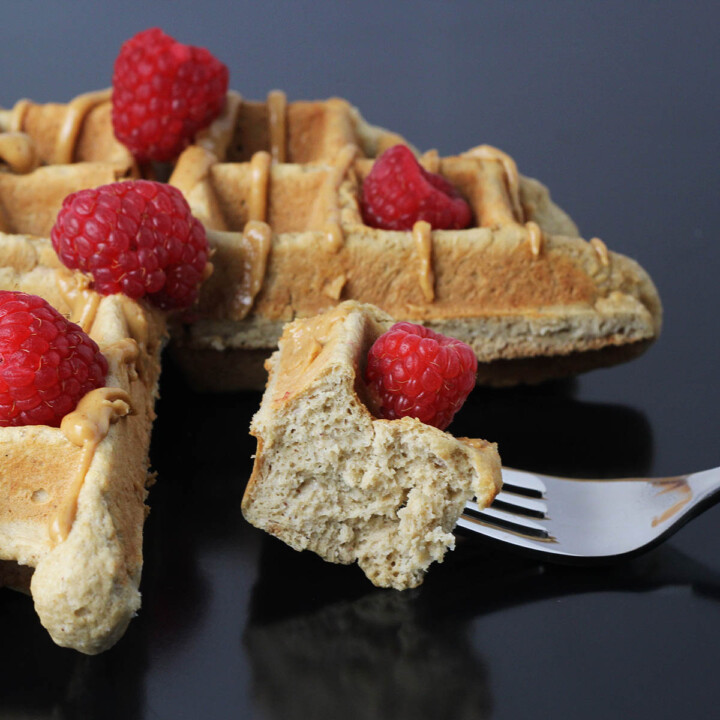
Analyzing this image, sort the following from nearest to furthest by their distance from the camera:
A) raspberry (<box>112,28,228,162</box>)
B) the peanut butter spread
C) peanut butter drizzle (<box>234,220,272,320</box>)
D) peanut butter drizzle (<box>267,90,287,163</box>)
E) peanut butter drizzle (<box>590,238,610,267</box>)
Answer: the peanut butter spread < peanut butter drizzle (<box>234,220,272,320</box>) < peanut butter drizzle (<box>590,238,610,267</box>) < raspberry (<box>112,28,228,162</box>) < peanut butter drizzle (<box>267,90,287,163</box>)

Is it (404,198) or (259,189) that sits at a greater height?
(404,198)

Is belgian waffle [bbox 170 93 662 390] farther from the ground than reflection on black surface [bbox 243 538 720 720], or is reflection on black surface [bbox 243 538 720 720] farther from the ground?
belgian waffle [bbox 170 93 662 390]

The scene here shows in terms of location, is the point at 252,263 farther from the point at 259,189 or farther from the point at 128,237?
the point at 128,237

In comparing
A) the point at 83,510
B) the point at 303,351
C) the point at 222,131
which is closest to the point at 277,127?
the point at 222,131

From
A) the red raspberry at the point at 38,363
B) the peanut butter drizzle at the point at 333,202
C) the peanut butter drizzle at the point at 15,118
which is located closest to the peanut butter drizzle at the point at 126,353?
the red raspberry at the point at 38,363

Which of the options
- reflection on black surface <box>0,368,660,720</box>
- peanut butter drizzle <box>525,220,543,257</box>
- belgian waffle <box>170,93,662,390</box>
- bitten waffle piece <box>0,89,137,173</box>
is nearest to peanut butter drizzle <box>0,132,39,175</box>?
bitten waffle piece <box>0,89,137,173</box>

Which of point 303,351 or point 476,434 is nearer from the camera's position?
point 303,351

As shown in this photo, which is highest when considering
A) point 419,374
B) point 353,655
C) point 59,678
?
point 419,374

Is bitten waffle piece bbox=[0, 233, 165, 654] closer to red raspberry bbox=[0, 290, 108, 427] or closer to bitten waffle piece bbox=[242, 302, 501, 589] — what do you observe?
red raspberry bbox=[0, 290, 108, 427]

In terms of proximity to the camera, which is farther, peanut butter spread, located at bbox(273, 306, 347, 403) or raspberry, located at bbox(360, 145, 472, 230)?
raspberry, located at bbox(360, 145, 472, 230)
